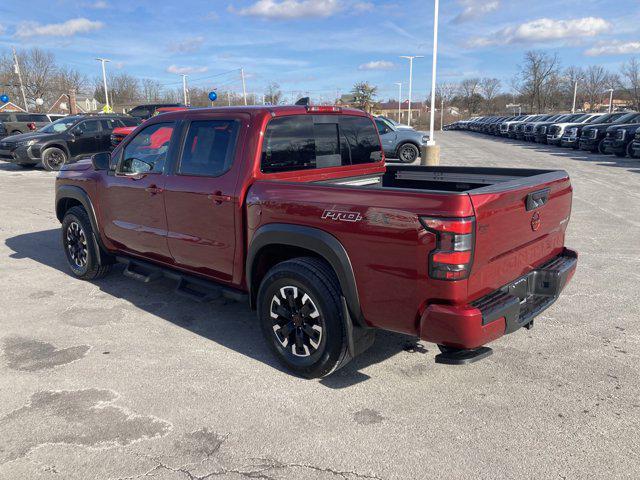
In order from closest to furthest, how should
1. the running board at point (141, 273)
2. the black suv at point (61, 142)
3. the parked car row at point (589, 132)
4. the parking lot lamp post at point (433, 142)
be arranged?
1. the running board at point (141, 273)
2. the parking lot lamp post at point (433, 142)
3. the black suv at point (61, 142)
4. the parked car row at point (589, 132)

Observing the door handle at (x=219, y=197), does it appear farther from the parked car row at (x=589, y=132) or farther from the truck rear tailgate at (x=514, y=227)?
the parked car row at (x=589, y=132)

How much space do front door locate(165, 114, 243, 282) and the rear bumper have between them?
69.5 inches

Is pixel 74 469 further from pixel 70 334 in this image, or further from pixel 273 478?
pixel 70 334

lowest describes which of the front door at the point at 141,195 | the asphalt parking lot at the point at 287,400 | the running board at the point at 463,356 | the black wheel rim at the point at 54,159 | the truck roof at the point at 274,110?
the asphalt parking lot at the point at 287,400

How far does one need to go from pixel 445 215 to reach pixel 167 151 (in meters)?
2.82

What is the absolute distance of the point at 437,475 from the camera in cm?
265

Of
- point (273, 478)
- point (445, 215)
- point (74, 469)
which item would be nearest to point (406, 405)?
point (273, 478)

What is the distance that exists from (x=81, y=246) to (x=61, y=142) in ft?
43.5

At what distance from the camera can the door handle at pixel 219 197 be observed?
12.8 feet

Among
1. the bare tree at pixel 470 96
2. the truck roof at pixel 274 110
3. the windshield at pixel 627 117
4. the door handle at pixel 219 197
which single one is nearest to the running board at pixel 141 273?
the door handle at pixel 219 197

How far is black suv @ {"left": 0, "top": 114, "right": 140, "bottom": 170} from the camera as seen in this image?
671 inches

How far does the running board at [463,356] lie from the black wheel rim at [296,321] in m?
0.85

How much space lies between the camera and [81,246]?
5.89m

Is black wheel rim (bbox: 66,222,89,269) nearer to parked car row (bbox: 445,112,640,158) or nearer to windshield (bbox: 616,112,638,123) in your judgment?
parked car row (bbox: 445,112,640,158)
